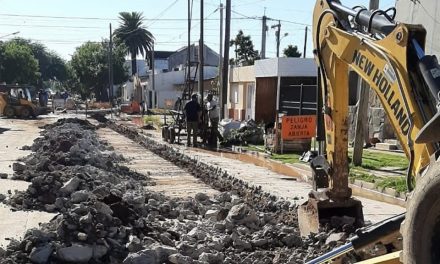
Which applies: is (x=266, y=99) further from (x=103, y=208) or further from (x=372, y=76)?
(x=372, y=76)

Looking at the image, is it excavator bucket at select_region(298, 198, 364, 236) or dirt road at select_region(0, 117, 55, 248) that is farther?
dirt road at select_region(0, 117, 55, 248)

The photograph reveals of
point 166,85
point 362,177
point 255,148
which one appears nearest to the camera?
point 362,177

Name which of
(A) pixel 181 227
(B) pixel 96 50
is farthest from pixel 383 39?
(B) pixel 96 50

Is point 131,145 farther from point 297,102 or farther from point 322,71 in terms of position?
point 322,71

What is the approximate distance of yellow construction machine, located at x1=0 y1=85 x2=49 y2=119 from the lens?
43.4 m

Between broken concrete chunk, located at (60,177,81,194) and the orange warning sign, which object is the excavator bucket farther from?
the orange warning sign

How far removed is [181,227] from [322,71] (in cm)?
322

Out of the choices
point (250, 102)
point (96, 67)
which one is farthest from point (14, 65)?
point (250, 102)

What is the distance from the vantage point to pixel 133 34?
9300 centimetres

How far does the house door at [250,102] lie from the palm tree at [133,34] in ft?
192

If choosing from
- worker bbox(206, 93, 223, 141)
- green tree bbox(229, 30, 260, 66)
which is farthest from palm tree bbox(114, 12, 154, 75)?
worker bbox(206, 93, 223, 141)

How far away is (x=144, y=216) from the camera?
8.75 metres

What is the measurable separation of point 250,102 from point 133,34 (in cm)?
6280

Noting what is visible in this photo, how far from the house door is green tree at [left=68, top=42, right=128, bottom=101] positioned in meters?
49.3
